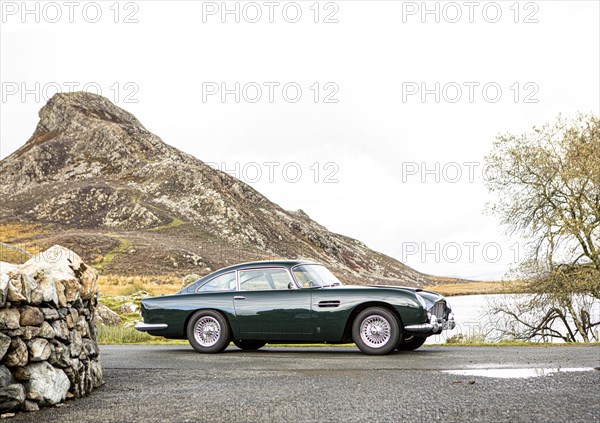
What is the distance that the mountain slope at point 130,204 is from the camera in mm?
106562

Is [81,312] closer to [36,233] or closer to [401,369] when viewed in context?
[401,369]

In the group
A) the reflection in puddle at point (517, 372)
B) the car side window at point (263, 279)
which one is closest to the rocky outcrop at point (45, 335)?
the car side window at point (263, 279)

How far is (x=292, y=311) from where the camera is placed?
11.7m

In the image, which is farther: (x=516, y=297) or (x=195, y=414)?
(x=516, y=297)

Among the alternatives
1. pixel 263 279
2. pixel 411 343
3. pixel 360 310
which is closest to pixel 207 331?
pixel 263 279

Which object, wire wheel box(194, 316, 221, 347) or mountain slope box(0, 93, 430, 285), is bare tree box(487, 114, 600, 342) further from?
mountain slope box(0, 93, 430, 285)

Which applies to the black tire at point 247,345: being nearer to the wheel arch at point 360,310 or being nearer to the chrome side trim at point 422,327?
the wheel arch at point 360,310

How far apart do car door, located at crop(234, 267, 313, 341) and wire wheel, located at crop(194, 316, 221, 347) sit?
1.45ft

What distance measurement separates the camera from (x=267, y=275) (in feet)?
40.1

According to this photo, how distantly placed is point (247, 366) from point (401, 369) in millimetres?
2290

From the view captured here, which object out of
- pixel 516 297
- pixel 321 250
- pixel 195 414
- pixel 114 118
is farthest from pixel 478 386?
pixel 114 118

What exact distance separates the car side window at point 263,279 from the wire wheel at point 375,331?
5.24 ft

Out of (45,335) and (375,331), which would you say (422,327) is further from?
(45,335)

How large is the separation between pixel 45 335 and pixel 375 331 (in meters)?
5.74
